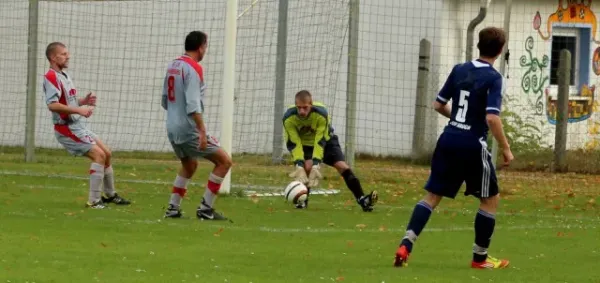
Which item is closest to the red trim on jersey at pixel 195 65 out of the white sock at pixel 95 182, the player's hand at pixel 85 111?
the player's hand at pixel 85 111

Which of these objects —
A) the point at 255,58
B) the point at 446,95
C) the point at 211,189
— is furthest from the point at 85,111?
the point at 255,58

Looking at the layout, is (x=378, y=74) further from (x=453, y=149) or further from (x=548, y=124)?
(x=453, y=149)

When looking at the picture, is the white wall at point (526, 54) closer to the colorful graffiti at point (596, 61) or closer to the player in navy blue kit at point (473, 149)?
the colorful graffiti at point (596, 61)

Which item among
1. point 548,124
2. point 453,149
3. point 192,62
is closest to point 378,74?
point 548,124

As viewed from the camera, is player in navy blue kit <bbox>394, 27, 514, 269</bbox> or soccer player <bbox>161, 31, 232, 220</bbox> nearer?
player in navy blue kit <bbox>394, 27, 514, 269</bbox>

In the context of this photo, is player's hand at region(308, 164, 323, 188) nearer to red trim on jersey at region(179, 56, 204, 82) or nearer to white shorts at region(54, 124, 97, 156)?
white shorts at region(54, 124, 97, 156)

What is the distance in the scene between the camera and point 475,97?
10.2 metres

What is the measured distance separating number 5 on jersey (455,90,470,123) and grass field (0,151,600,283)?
1116mm

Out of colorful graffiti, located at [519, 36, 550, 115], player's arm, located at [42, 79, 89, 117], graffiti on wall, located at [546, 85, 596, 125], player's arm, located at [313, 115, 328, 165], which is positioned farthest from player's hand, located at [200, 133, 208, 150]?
graffiti on wall, located at [546, 85, 596, 125]

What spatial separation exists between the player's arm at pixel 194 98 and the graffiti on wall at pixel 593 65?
1425 cm

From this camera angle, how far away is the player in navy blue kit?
1020 centimetres

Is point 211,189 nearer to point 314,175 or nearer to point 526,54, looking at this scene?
point 314,175

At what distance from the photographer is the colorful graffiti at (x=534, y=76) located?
2605cm

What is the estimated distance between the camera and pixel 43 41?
2673 centimetres
